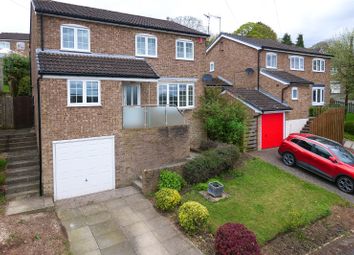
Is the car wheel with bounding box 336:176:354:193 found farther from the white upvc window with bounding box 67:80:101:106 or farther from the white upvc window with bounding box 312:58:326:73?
the white upvc window with bounding box 312:58:326:73

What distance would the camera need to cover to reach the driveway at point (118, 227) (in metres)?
7.37

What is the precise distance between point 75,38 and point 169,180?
8.17 meters

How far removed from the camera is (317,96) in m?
24.3

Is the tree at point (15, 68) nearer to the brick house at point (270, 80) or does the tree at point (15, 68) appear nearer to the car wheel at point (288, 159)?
the brick house at point (270, 80)

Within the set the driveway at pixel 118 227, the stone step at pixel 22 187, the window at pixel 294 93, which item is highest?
the window at pixel 294 93

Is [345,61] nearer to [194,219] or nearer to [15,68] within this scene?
[194,219]

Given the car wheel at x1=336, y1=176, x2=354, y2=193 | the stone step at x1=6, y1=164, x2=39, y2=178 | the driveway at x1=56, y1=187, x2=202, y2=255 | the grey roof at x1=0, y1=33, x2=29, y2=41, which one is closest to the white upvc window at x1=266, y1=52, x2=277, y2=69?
the car wheel at x1=336, y1=176, x2=354, y2=193

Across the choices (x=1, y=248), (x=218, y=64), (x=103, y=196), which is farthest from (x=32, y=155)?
(x=218, y=64)

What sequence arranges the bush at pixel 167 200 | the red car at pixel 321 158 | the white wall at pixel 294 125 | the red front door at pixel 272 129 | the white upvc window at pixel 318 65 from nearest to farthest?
the bush at pixel 167 200 < the red car at pixel 321 158 < the red front door at pixel 272 129 < the white wall at pixel 294 125 < the white upvc window at pixel 318 65

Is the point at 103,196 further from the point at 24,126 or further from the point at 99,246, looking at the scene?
the point at 24,126

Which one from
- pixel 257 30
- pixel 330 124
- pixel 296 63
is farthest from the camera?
pixel 257 30

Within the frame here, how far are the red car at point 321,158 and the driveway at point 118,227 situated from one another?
8897 mm

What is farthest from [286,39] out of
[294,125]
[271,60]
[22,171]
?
[22,171]

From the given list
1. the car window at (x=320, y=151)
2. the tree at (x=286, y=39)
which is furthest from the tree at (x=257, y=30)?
the car window at (x=320, y=151)
